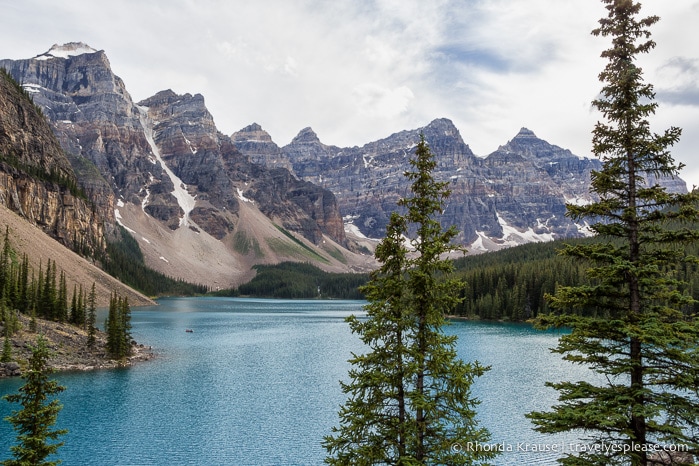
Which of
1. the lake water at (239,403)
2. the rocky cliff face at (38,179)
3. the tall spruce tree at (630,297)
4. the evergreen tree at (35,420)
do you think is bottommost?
the lake water at (239,403)

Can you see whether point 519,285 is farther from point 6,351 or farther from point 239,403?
point 6,351

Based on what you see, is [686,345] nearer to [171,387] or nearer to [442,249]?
[442,249]

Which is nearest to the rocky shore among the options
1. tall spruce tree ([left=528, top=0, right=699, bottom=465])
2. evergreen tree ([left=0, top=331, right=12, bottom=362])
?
evergreen tree ([left=0, top=331, right=12, bottom=362])

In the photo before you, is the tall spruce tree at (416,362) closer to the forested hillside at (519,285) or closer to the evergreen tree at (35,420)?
the evergreen tree at (35,420)

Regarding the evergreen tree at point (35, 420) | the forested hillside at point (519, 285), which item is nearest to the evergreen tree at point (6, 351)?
the evergreen tree at point (35, 420)

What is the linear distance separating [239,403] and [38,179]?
146 m

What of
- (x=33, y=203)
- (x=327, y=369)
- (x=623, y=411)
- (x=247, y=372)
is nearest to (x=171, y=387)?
(x=247, y=372)

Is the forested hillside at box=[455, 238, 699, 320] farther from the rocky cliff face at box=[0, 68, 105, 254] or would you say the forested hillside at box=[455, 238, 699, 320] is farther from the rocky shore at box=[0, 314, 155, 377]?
the rocky cliff face at box=[0, 68, 105, 254]

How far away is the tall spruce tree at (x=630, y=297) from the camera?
12445mm

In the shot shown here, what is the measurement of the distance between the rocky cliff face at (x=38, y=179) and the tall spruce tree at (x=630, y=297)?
509 feet

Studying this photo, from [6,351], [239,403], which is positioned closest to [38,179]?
[6,351]

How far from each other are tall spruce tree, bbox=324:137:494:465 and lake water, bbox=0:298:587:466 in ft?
61.1

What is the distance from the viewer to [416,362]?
15758 mm

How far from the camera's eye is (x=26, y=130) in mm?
171375
